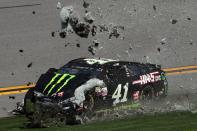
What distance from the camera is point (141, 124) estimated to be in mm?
16984

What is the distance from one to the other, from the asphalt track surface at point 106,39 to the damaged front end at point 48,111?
10.6ft

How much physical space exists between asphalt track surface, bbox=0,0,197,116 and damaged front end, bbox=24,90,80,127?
3229 millimetres

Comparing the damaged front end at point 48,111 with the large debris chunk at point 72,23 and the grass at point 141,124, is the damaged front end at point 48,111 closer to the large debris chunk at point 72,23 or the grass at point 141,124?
the grass at point 141,124

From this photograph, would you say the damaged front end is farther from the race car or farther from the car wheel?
the car wheel

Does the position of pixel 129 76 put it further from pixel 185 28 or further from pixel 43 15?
pixel 185 28

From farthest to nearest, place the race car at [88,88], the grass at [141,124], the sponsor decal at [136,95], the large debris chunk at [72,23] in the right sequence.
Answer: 1. the large debris chunk at [72,23]
2. the sponsor decal at [136,95]
3. the race car at [88,88]
4. the grass at [141,124]

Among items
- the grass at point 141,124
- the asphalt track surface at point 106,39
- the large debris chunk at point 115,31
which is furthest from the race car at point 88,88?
the large debris chunk at point 115,31

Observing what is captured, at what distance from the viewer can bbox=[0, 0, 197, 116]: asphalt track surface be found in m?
22.6

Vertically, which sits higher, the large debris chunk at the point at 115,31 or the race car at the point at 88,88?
the large debris chunk at the point at 115,31

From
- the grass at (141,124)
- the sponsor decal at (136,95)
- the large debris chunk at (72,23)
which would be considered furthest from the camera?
the large debris chunk at (72,23)

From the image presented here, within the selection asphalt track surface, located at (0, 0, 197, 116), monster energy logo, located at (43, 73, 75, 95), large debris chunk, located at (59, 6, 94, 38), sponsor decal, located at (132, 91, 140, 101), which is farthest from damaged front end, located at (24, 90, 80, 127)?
large debris chunk, located at (59, 6, 94, 38)

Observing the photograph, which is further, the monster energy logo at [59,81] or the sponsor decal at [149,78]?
the sponsor decal at [149,78]

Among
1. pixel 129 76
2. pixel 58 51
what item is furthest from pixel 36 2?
pixel 129 76

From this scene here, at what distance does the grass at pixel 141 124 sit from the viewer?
16.4m
